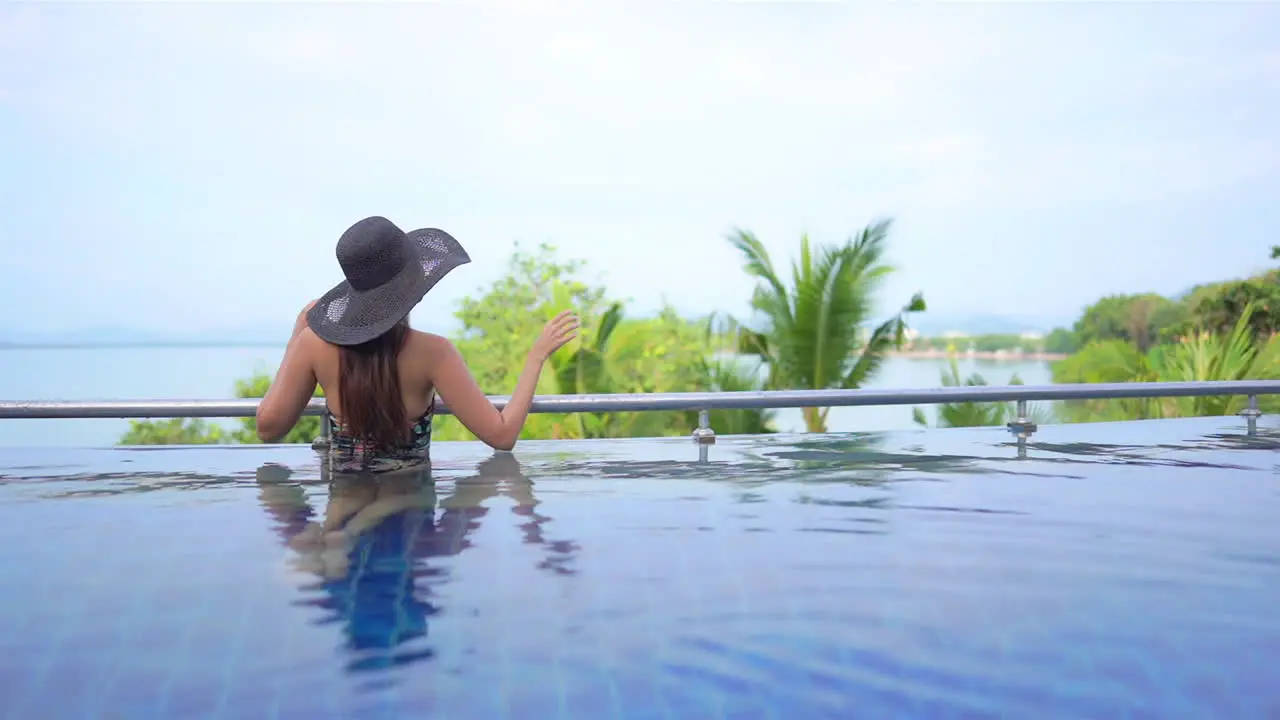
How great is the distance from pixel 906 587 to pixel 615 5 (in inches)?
864

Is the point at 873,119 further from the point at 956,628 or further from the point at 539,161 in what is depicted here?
the point at 956,628

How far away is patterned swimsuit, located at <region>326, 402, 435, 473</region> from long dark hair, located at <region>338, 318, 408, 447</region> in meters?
0.23

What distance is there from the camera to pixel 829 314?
43.9ft

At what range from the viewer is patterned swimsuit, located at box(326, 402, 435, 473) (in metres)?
4.01

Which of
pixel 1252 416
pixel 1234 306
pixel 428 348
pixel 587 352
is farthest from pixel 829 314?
pixel 1234 306

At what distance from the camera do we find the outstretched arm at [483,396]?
12.3 feet

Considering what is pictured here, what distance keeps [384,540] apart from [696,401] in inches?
65.5

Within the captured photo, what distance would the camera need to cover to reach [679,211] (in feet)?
108

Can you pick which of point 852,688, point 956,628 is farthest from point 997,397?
point 852,688

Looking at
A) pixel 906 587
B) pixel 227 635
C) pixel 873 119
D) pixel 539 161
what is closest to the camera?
pixel 227 635

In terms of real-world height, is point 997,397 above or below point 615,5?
below

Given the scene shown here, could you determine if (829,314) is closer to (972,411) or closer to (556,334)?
(972,411)

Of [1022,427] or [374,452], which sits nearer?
[374,452]

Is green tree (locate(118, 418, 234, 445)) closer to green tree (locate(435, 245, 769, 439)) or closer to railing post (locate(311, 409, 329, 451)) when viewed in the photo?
green tree (locate(435, 245, 769, 439))
